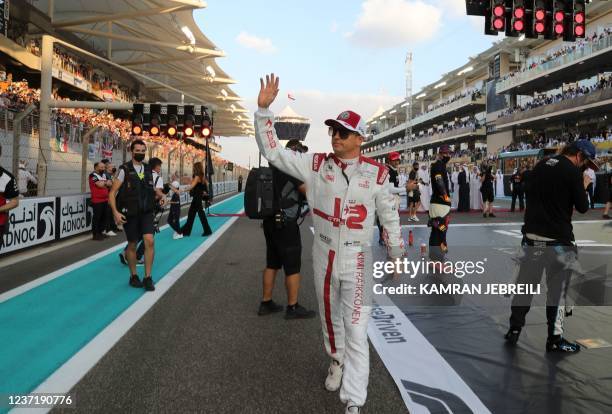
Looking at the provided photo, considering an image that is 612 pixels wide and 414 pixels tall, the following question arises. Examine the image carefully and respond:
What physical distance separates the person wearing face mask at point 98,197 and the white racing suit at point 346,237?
8.40m

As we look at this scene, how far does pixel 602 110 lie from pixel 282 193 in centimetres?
3675

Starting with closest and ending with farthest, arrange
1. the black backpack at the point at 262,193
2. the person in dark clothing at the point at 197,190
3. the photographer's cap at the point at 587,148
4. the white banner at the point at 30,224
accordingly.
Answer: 1. the photographer's cap at the point at 587,148
2. the black backpack at the point at 262,193
3. the white banner at the point at 30,224
4. the person in dark clothing at the point at 197,190

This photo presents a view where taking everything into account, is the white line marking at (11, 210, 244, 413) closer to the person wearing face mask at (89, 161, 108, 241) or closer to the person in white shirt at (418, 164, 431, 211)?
the person wearing face mask at (89, 161, 108, 241)

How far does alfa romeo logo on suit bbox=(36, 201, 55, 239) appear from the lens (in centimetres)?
873

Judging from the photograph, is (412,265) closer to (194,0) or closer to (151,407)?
(151,407)

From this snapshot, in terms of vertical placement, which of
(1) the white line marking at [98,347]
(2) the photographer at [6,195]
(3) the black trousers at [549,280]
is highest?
(2) the photographer at [6,195]

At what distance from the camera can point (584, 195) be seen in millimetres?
3594

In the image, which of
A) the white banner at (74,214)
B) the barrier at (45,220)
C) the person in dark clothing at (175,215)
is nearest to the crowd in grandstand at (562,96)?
the person in dark clothing at (175,215)

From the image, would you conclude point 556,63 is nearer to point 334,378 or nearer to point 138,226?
point 138,226

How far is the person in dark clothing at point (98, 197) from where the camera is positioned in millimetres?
10102

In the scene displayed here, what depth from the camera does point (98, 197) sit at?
10227 mm

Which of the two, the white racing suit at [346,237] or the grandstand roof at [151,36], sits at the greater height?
the grandstand roof at [151,36]

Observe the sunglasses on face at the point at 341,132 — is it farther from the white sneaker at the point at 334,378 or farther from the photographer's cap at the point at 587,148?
the photographer's cap at the point at 587,148

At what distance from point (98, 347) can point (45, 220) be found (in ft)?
21.1
